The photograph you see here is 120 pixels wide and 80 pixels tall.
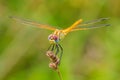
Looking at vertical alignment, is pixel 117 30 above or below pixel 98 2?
below

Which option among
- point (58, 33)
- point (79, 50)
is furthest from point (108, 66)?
point (58, 33)

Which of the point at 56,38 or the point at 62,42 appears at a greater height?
the point at 62,42

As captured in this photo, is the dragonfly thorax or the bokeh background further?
the bokeh background

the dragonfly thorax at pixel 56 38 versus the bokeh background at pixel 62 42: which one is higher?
the bokeh background at pixel 62 42

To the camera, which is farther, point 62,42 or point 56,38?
point 62,42

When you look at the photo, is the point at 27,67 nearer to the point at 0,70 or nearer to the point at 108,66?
the point at 0,70

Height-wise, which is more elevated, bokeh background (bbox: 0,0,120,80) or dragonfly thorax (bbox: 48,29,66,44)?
bokeh background (bbox: 0,0,120,80)

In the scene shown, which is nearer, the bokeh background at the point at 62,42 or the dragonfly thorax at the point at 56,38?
the dragonfly thorax at the point at 56,38

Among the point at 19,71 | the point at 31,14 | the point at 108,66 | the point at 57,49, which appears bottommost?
the point at 57,49
